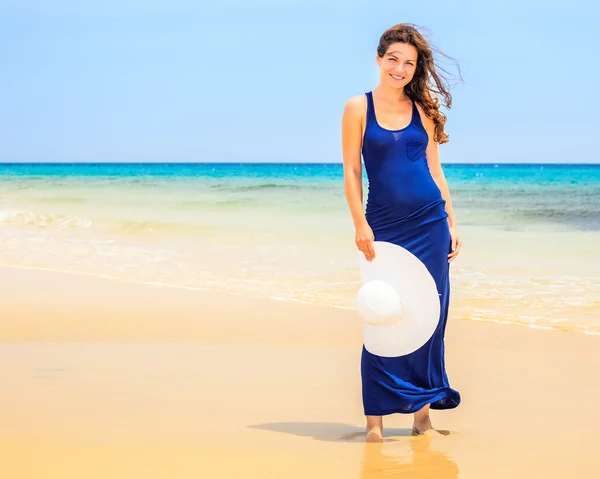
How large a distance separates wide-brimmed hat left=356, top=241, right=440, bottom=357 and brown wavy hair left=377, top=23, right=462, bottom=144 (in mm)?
512

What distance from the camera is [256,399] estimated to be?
4062 mm

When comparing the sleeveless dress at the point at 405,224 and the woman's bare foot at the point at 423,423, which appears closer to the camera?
the sleeveless dress at the point at 405,224

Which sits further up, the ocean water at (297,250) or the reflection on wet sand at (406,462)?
the reflection on wet sand at (406,462)

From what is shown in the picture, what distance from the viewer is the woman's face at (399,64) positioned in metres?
3.43

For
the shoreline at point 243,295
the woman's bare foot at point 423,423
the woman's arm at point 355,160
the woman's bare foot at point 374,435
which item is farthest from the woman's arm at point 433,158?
the shoreline at point 243,295

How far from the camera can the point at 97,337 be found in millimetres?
5477

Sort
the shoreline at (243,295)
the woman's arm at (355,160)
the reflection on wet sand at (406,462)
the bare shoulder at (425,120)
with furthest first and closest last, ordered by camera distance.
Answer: the shoreline at (243,295)
the bare shoulder at (425,120)
the woman's arm at (355,160)
the reflection on wet sand at (406,462)

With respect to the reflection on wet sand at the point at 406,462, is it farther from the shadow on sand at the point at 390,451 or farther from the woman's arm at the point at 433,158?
the woman's arm at the point at 433,158

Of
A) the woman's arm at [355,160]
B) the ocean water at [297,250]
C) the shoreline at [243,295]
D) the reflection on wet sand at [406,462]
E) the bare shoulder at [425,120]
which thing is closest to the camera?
the reflection on wet sand at [406,462]

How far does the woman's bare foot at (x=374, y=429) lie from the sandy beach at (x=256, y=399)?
57 mm

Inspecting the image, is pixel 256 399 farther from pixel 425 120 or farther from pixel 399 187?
pixel 425 120

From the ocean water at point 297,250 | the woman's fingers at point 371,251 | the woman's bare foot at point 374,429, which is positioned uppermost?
the woman's fingers at point 371,251

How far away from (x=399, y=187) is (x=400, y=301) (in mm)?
431

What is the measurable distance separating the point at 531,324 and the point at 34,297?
379cm
